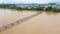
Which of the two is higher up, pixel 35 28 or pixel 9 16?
pixel 35 28

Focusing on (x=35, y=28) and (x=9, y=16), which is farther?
(x=9, y=16)

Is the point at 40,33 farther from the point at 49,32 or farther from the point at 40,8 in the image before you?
the point at 40,8

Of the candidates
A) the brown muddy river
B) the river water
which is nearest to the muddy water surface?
the brown muddy river

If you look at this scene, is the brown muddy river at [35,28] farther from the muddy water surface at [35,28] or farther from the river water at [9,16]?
the river water at [9,16]

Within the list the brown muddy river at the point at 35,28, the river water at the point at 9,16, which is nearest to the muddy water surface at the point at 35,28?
the brown muddy river at the point at 35,28

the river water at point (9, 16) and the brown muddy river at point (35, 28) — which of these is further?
the river water at point (9, 16)

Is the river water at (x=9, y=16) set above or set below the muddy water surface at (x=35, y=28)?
below

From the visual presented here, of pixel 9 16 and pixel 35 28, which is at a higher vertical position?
pixel 35 28

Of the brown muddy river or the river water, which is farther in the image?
the river water

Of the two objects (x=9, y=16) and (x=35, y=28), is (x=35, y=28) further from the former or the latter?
(x=9, y=16)

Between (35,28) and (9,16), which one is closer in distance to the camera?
(35,28)

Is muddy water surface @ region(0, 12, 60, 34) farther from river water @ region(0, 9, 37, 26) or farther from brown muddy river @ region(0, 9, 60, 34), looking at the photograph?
river water @ region(0, 9, 37, 26)

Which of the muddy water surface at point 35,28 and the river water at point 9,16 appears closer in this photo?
the muddy water surface at point 35,28

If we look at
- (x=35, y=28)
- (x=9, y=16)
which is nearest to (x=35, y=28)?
(x=35, y=28)
